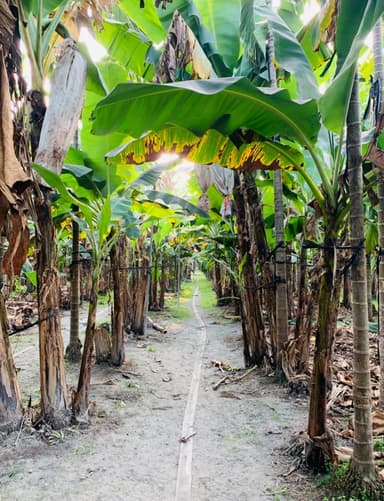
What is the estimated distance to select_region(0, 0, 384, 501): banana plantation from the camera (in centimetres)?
202

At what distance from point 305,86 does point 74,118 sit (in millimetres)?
1613

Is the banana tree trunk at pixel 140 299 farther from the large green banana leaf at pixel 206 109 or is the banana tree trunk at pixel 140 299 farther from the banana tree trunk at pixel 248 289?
the large green banana leaf at pixel 206 109

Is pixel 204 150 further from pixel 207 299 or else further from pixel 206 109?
pixel 207 299

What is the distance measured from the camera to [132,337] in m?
7.03

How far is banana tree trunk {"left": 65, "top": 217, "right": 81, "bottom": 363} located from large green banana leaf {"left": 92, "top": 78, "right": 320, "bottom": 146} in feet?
8.62

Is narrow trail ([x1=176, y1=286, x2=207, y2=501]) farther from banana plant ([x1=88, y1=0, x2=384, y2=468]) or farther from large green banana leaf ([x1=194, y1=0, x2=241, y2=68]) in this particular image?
large green banana leaf ([x1=194, y1=0, x2=241, y2=68])

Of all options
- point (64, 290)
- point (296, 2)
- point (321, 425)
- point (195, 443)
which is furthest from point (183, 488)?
point (64, 290)

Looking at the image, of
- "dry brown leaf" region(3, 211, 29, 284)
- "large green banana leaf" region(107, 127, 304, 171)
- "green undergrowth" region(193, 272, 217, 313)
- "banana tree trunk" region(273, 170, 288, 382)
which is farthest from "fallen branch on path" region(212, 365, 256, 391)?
"green undergrowth" region(193, 272, 217, 313)

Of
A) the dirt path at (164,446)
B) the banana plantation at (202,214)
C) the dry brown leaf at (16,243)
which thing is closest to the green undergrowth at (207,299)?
the dirt path at (164,446)

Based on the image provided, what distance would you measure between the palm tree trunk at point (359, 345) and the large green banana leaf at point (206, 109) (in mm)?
347

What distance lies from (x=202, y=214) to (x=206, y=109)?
2.39m

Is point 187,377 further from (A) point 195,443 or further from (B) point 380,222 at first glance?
(B) point 380,222

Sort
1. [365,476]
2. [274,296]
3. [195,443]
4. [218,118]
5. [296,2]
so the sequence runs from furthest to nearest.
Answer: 1. [274,296]
2. [296,2]
3. [195,443]
4. [218,118]
5. [365,476]

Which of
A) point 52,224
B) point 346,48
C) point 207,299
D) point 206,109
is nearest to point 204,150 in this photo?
point 206,109
